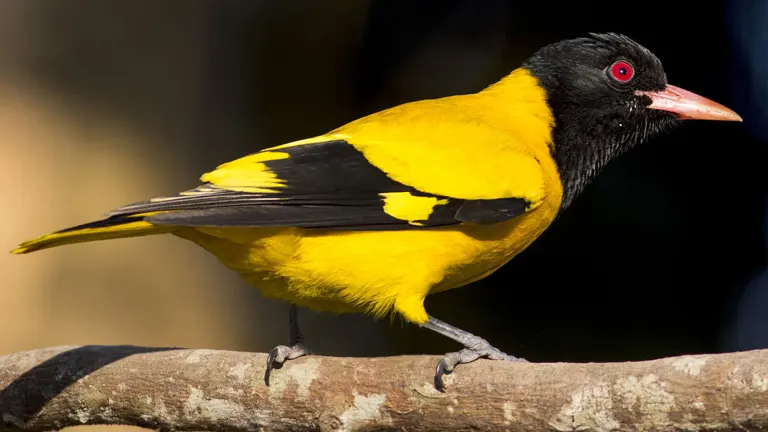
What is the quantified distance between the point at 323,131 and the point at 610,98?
1807 millimetres

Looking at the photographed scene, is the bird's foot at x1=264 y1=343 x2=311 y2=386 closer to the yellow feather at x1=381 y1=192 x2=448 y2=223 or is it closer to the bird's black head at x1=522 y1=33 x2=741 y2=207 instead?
the yellow feather at x1=381 y1=192 x2=448 y2=223

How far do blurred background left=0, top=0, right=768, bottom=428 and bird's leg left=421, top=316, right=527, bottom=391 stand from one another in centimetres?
193

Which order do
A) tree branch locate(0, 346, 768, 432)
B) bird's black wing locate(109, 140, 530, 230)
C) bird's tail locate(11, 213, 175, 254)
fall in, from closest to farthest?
1. tree branch locate(0, 346, 768, 432)
2. bird's tail locate(11, 213, 175, 254)
3. bird's black wing locate(109, 140, 530, 230)

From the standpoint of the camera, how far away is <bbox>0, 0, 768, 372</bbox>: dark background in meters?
5.03

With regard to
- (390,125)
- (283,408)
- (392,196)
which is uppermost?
(390,125)

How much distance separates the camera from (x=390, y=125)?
3.48 meters

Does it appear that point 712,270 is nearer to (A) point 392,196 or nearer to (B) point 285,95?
(B) point 285,95

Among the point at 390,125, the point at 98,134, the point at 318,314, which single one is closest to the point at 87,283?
the point at 98,134

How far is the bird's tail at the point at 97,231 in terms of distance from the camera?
9.09ft

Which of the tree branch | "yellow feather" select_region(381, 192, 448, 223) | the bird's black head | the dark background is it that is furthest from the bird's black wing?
the dark background

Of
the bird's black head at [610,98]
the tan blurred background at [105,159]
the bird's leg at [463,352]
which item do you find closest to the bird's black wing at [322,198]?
the bird's leg at [463,352]

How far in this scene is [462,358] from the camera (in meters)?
2.91

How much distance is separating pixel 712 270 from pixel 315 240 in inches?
121

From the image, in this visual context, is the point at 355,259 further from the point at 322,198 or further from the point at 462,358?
the point at 462,358
